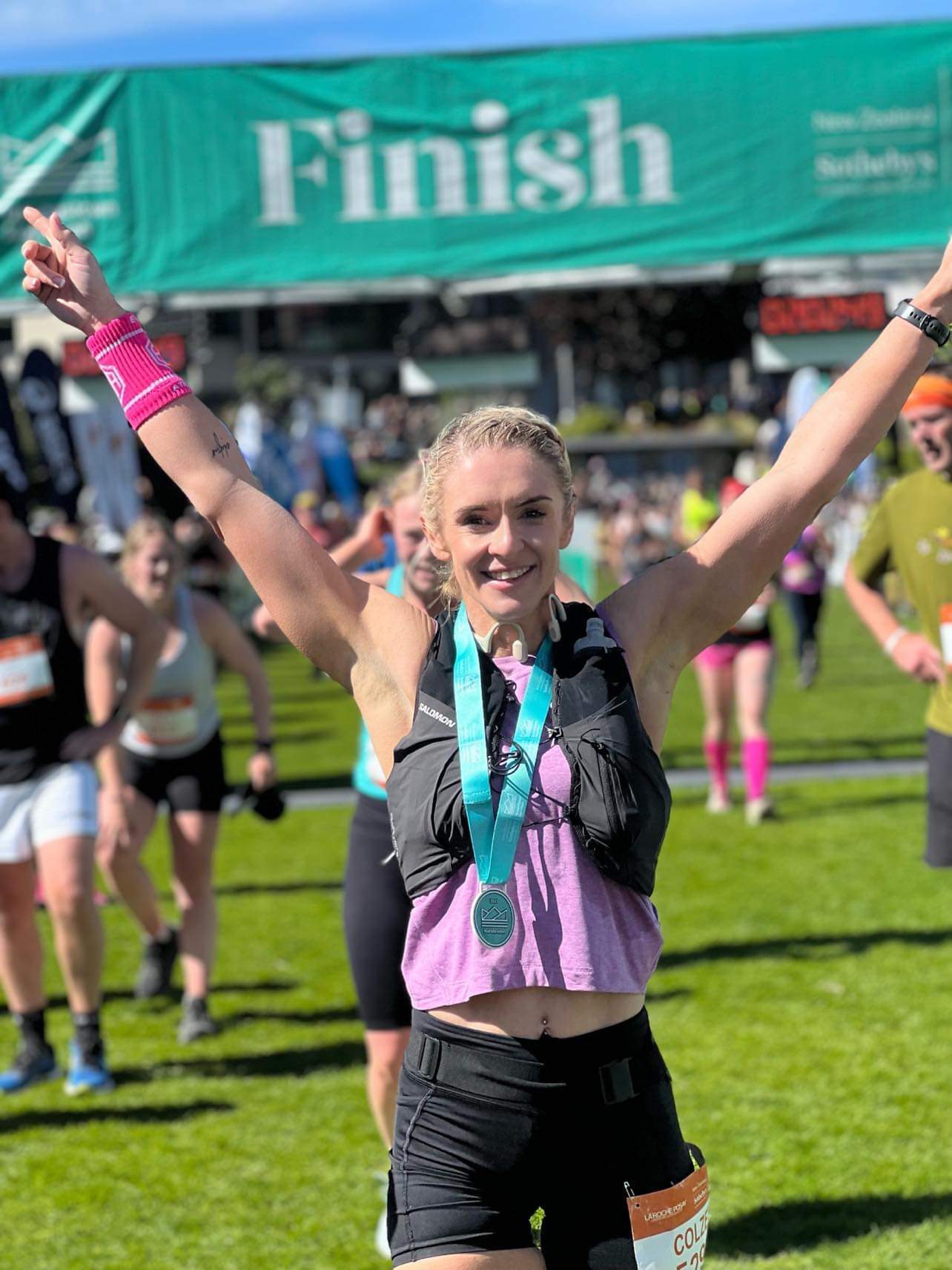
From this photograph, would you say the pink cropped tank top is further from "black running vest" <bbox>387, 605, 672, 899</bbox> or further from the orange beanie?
the orange beanie

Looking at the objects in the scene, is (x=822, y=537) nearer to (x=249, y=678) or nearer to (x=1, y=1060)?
(x=249, y=678)

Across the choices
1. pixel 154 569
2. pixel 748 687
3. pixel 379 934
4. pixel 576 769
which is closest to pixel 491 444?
pixel 576 769

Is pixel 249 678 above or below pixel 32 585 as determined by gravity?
below

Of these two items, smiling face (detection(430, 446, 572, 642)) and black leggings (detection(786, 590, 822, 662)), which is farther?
black leggings (detection(786, 590, 822, 662))

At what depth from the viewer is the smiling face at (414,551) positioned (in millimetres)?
4168

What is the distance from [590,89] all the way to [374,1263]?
840 centimetres

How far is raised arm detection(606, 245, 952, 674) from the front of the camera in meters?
2.64

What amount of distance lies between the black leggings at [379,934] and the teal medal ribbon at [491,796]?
1722 mm

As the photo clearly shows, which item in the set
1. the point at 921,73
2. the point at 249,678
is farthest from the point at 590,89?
the point at 249,678

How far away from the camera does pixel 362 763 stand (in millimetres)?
4633

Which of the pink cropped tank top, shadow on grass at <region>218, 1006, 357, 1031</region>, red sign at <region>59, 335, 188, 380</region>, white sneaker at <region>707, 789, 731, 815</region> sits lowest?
white sneaker at <region>707, 789, 731, 815</region>

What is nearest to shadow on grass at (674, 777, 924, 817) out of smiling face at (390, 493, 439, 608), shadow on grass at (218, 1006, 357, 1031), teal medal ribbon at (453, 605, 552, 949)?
shadow on grass at (218, 1006, 357, 1031)

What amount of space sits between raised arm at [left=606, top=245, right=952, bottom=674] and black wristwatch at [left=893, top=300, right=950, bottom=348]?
0.01m

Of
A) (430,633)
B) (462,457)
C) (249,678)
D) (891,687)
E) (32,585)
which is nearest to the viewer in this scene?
(462,457)
